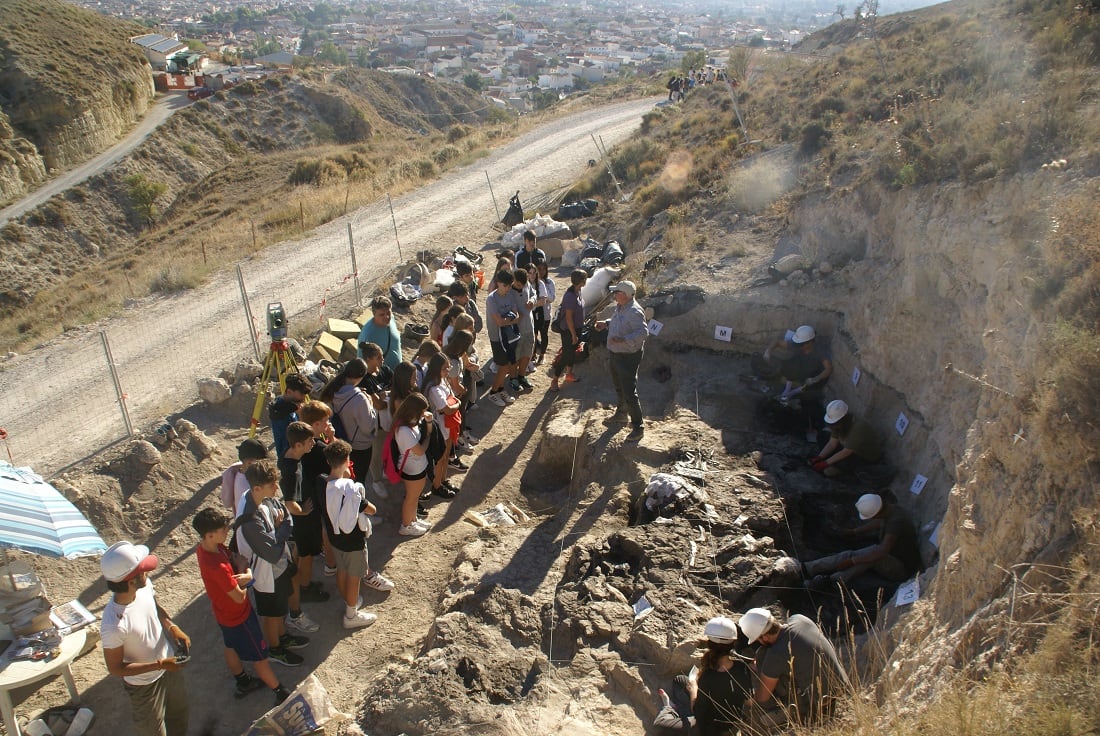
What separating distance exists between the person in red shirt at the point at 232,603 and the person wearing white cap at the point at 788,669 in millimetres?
3657

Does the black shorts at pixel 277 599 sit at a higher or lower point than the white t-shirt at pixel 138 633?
lower

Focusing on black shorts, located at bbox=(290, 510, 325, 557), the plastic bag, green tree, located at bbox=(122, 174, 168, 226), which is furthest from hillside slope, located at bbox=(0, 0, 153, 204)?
the plastic bag

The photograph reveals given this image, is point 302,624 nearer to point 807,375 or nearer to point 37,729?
point 37,729

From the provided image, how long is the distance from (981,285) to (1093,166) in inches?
60.3

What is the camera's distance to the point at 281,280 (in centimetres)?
1628

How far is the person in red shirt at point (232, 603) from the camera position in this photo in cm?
522

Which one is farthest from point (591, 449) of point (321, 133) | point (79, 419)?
point (321, 133)

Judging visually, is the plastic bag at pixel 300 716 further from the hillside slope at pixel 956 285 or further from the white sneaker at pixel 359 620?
the hillside slope at pixel 956 285

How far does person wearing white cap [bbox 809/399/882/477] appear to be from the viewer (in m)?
8.24

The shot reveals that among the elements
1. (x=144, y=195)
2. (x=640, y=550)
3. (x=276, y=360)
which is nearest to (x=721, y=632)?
Answer: (x=640, y=550)

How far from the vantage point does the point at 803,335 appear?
9773 mm

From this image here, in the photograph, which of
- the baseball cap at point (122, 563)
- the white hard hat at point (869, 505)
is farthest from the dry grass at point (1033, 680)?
the baseball cap at point (122, 563)

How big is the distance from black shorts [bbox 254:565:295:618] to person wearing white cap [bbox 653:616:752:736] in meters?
3.09

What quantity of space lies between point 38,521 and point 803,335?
8.51m
